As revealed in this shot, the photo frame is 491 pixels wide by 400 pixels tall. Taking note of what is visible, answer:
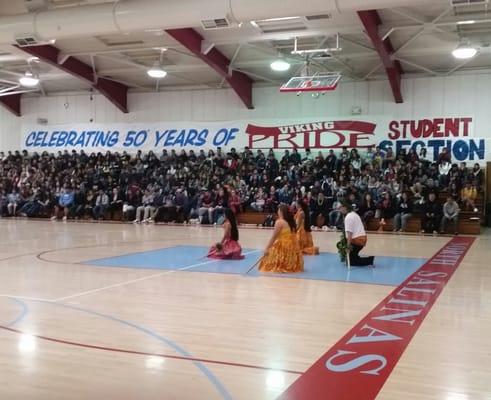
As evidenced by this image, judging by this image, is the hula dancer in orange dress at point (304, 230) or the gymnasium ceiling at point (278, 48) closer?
the hula dancer in orange dress at point (304, 230)

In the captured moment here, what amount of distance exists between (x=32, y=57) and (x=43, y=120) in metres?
7.84

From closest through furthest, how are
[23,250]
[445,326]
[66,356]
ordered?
1. [66,356]
2. [445,326]
3. [23,250]

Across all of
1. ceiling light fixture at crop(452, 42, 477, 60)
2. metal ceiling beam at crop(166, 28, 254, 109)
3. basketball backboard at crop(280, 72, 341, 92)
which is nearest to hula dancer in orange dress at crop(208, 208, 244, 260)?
basketball backboard at crop(280, 72, 341, 92)

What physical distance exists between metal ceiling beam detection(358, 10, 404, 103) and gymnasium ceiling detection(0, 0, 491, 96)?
227 millimetres

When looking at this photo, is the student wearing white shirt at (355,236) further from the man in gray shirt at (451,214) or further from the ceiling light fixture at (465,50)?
the ceiling light fixture at (465,50)

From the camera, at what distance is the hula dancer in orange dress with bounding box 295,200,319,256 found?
10633 mm

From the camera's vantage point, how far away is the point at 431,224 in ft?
53.6

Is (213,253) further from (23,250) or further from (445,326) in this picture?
(445,326)

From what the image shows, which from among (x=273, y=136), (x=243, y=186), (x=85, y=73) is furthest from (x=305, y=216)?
(x=85, y=73)

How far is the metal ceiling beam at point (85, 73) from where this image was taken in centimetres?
1908

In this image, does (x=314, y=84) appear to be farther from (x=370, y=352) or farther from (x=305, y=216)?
(x=370, y=352)

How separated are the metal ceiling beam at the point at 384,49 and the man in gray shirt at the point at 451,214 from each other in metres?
5.05

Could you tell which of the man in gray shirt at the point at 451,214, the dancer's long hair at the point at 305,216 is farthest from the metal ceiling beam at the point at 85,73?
the man in gray shirt at the point at 451,214

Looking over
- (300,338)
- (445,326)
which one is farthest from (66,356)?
(445,326)
